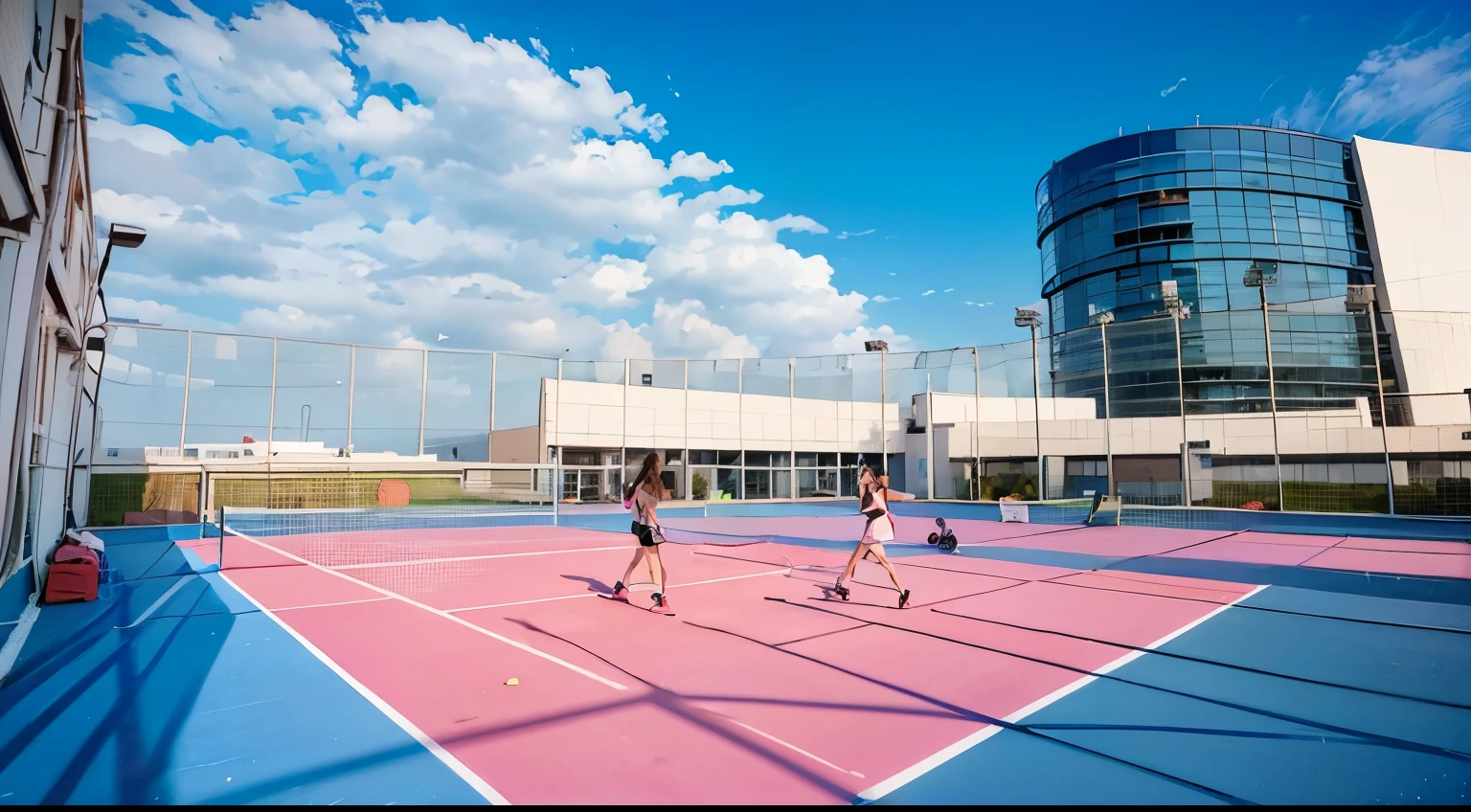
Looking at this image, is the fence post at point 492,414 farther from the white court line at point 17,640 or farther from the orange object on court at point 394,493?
the white court line at point 17,640

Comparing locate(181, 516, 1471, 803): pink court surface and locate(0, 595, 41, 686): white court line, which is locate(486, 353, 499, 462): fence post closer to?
locate(181, 516, 1471, 803): pink court surface

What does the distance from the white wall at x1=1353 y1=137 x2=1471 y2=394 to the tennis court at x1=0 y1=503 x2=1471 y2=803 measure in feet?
176

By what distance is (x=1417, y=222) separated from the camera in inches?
1966

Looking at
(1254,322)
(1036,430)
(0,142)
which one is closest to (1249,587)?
(0,142)

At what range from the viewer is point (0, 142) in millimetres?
4332

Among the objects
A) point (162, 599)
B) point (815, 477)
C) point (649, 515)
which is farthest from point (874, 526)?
point (815, 477)

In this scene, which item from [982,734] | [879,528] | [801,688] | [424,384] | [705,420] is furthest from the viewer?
[705,420]

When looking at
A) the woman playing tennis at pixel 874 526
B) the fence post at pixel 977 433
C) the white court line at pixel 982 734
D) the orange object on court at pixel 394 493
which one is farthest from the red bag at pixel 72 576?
the fence post at pixel 977 433

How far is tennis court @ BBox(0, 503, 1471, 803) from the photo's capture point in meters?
3.52

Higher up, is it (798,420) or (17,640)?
(798,420)

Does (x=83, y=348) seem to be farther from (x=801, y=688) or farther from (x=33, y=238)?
(x=801, y=688)

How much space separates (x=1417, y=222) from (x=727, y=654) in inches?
2695

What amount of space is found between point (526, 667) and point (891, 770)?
308cm

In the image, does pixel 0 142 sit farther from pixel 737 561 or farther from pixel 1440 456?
pixel 1440 456
